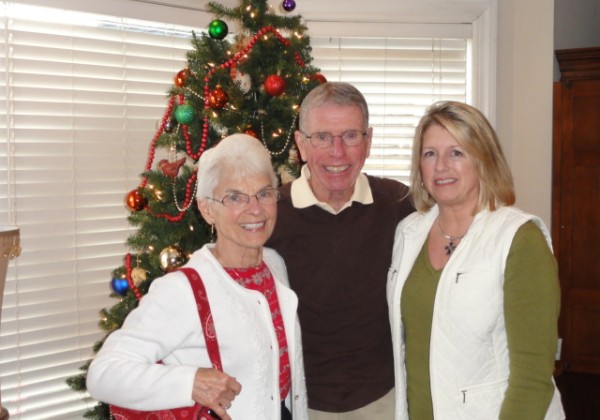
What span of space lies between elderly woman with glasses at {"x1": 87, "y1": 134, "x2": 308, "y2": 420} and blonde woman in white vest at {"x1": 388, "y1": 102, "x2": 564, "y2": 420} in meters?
0.34

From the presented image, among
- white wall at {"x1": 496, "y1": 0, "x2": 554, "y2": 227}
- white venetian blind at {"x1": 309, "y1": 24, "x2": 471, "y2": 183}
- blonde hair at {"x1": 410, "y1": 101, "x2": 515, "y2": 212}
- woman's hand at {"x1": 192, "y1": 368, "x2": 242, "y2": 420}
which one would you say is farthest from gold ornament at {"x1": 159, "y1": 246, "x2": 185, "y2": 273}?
white wall at {"x1": 496, "y1": 0, "x2": 554, "y2": 227}

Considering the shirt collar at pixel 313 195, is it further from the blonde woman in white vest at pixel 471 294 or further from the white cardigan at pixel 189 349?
the white cardigan at pixel 189 349

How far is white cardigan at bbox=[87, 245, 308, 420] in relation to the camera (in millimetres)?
1556

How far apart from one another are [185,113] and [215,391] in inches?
52.4

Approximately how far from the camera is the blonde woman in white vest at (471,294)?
169 centimetres

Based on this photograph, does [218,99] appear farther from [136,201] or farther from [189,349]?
[189,349]

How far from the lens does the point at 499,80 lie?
412cm

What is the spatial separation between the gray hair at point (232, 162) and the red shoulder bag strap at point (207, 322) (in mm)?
248

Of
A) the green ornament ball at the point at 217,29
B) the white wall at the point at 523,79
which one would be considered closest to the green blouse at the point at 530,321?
the green ornament ball at the point at 217,29

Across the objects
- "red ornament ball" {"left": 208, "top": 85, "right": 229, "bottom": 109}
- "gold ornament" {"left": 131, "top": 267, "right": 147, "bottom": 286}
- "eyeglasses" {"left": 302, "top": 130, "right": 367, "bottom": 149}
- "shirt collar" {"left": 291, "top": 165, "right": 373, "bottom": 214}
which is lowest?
"gold ornament" {"left": 131, "top": 267, "right": 147, "bottom": 286}

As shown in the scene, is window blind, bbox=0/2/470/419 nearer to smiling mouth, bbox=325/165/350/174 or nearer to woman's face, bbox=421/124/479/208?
smiling mouth, bbox=325/165/350/174

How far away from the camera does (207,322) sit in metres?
1.68

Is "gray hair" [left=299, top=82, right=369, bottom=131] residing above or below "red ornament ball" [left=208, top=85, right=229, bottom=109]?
below

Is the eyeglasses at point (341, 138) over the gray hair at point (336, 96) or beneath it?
beneath
